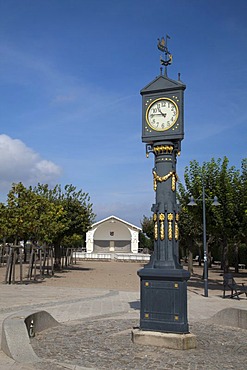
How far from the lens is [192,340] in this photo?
751cm

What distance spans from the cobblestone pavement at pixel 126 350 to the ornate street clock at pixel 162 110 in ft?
12.7

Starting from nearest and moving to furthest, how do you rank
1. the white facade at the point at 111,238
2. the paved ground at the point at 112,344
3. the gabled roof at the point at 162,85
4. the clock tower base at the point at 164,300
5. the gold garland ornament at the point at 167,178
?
the paved ground at the point at 112,344, the clock tower base at the point at 164,300, the gold garland ornament at the point at 167,178, the gabled roof at the point at 162,85, the white facade at the point at 111,238

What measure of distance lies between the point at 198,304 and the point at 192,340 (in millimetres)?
→ 7582

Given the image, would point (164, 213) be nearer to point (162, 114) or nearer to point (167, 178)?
point (167, 178)

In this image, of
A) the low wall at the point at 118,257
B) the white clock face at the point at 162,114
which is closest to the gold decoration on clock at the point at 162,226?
the white clock face at the point at 162,114

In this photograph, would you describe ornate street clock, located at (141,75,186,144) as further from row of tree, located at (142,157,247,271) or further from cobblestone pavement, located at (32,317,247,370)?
row of tree, located at (142,157,247,271)

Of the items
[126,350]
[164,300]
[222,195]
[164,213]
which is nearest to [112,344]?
[126,350]

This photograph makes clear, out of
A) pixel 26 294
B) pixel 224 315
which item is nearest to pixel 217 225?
pixel 26 294

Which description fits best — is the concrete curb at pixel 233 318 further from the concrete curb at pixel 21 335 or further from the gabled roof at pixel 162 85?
the gabled roof at pixel 162 85

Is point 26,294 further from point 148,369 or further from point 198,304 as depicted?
point 148,369

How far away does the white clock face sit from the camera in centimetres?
861

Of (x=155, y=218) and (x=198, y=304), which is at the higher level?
(x=155, y=218)

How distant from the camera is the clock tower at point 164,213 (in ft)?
25.6

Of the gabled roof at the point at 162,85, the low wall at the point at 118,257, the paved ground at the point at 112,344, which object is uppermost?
the gabled roof at the point at 162,85
